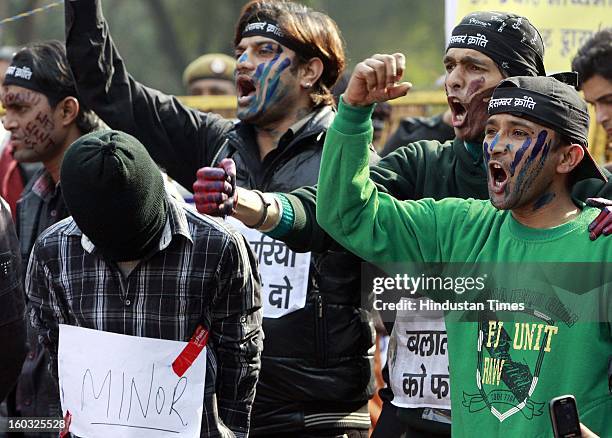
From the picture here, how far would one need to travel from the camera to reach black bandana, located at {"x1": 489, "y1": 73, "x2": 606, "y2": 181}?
4.11 meters

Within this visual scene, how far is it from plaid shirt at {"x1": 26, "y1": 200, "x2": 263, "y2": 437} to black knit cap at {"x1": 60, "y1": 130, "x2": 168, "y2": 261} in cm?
11

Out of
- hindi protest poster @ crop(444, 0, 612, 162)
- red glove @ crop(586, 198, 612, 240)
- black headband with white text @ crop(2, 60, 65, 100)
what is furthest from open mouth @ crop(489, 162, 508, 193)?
hindi protest poster @ crop(444, 0, 612, 162)

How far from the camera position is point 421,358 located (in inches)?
195

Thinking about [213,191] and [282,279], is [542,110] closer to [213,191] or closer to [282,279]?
[213,191]

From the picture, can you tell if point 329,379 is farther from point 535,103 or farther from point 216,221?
point 535,103

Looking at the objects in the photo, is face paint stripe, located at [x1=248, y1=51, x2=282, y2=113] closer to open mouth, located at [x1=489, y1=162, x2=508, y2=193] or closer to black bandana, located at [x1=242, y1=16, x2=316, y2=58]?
black bandana, located at [x1=242, y1=16, x2=316, y2=58]

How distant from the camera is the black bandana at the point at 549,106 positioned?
411 centimetres

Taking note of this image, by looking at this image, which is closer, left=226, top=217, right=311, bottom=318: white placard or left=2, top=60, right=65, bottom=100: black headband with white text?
left=226, top=217, right=311, bottom=318: white placard

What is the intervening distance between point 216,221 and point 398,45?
55.5ft

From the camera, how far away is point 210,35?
2047 centimetres

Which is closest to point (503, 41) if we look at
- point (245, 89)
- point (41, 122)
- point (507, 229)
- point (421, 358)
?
point (507, 229)

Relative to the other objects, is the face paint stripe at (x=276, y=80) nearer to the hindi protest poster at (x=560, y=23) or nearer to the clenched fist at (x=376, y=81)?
the clenched fist at (x=376, y=81)

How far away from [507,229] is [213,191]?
91cm

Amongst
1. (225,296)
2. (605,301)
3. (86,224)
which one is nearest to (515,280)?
(605,301)
